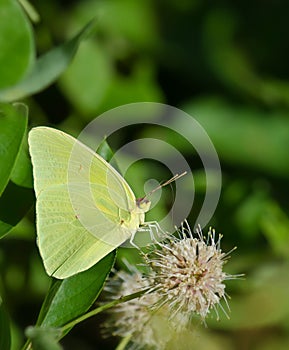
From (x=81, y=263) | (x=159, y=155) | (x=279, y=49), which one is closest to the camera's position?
(x=81, y=263)

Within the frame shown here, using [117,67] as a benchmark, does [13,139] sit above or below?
above

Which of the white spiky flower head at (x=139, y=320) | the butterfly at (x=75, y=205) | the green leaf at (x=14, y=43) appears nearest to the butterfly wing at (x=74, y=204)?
the butterfly at (x=75, y=205)

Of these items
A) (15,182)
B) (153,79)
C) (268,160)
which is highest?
(15,182)

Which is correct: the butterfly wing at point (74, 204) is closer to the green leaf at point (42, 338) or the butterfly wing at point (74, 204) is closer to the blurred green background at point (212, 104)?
the green leaf at point (42, 338)

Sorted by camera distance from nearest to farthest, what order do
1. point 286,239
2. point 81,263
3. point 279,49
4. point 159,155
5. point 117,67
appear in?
point 81,263
point 286,239
point 159,155
point 117,67
point 279,49

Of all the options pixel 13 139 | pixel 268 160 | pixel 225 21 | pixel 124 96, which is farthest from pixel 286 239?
pixel 13 139

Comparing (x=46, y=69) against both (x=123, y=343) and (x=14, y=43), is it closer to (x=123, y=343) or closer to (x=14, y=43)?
(x=14, y=43)

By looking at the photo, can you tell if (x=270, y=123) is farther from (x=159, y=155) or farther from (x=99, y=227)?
(x=99, y=227)
